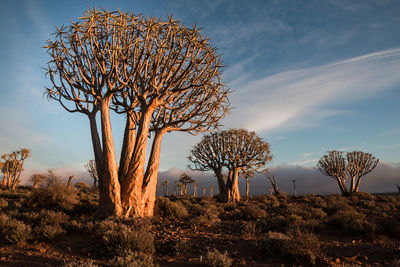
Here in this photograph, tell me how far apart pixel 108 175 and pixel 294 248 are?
6.60 m

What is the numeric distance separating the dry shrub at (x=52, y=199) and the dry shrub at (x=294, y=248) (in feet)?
27.1

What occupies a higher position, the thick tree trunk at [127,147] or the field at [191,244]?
the thick tree trunk at [127,147]

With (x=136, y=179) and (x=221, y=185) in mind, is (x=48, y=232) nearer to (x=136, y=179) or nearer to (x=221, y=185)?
(x=136, y=179)

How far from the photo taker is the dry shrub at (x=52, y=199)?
33.3ft

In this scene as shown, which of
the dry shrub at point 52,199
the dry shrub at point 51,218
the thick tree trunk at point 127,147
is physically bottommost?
the dry shrub at point 51,218

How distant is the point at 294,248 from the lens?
17.8ft

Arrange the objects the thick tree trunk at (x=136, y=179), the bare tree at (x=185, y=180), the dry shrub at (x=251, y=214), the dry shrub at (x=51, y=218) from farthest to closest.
Answer: 1. the bare tree at (x=185, y=180)
2. the dry shrub at (x=251, y=214)
3. the thick tree trunk at (x=136, y=179)
4. the dry shrub at (x=51, y=218)

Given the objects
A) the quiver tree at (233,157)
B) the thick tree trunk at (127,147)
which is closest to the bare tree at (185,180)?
the quiver tree at (233,157)

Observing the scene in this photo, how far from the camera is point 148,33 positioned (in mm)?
9227

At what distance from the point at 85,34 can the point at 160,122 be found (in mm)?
4738

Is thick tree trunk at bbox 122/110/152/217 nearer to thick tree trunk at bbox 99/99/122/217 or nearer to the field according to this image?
thick tree trunk at bbox 99/99/122/217

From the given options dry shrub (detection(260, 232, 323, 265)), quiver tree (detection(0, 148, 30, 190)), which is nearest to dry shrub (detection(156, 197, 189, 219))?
dry shrub (detection(260, 232, 323, 265))

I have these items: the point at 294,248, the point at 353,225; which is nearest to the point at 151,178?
the point at 294,248

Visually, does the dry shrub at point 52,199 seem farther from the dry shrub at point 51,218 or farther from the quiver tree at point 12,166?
the quiver tree at point 12,166
